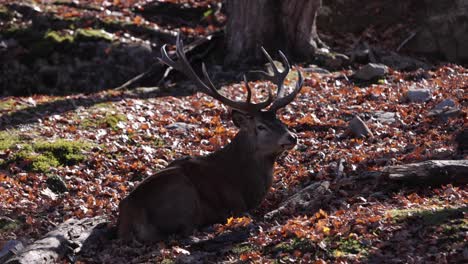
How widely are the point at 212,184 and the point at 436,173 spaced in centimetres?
245

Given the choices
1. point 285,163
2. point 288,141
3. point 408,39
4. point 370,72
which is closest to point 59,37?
point 370,72

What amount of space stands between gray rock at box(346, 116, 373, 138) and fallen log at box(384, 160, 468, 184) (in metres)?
2.73

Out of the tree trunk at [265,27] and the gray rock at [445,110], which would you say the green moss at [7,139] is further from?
the gray rock at [445,110]

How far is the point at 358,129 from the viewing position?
1164 cm

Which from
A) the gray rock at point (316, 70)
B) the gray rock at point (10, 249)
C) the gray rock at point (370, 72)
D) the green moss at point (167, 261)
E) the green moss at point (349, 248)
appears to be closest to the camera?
the green moss at point (349, 248)

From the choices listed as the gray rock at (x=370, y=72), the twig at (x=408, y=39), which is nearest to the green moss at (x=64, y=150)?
the gray rock at (x=370, y=72)

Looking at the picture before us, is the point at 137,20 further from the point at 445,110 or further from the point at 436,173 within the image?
the point at 436,173

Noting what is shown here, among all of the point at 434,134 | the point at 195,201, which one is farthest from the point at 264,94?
the point at 195,201

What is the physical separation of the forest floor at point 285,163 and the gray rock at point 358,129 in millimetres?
101

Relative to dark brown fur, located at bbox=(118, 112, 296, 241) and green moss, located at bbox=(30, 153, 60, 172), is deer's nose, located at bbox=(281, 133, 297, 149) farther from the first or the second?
green moss, located at bbox=(30, 153, 60, 172)

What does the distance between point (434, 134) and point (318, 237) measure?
14.4 ft

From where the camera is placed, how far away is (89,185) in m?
10.3

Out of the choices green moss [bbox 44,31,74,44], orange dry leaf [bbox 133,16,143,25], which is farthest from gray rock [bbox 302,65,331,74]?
green moss [bbox 44,31,74,44]

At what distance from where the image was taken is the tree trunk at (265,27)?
1616 centimetres
